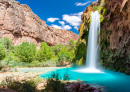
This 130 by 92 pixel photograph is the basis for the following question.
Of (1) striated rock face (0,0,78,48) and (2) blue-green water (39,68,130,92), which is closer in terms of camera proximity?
(2) blue-green water (39,68,130,92)

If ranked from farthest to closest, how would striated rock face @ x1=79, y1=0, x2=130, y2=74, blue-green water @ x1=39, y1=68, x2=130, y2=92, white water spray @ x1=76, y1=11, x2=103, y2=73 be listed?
white water spray @ x1=76, y1=11, x2=103, y2=73
striated rock face @ x1=79, y1=0, x2=130, y2=74
blue-green water @ x1=39, y1=68, x2=130, y2=92

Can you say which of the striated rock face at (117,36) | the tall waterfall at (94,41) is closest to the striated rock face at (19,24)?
the tall waterfall at (94,41)

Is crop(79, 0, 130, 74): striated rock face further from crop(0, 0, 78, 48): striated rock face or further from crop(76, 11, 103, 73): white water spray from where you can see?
crop(0, 0, 78, 48): striated rock face

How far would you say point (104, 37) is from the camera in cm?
1714

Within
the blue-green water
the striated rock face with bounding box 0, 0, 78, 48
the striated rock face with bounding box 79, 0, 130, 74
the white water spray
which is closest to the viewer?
the blue-green water

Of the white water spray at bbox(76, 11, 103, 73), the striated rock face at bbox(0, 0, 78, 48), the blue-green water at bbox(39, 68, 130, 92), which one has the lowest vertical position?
the blue-green water at bbox(39, 68, 130, 92)

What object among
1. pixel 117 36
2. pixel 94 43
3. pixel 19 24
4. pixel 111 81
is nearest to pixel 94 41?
pixel 94 43

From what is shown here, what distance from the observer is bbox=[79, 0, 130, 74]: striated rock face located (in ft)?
36.3

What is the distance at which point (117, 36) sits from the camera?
13.7 metres

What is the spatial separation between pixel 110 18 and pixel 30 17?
115ft

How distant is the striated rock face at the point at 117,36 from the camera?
1107 cm

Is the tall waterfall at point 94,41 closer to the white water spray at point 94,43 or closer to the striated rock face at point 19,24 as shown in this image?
the white water spray at point 94,43

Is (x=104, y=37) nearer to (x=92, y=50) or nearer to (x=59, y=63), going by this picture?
(x=92, y=50)

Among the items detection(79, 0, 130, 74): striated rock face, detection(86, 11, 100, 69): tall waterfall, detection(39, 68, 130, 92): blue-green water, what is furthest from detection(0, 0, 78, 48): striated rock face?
detection(39, 68, 130, 92): blue-green water
